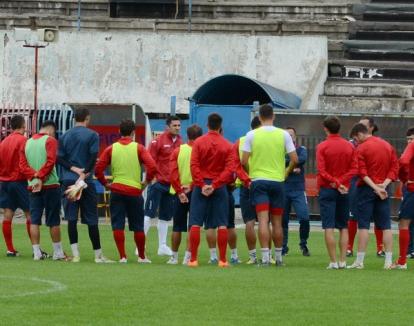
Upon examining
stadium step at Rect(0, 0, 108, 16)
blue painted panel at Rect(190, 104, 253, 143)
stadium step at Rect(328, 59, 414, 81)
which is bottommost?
blue painted panel at Rect(190, 104, 253, 143)

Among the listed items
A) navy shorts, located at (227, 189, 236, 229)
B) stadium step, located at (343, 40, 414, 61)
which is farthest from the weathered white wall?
navy shorts, located at (227, 189, 236, 229)

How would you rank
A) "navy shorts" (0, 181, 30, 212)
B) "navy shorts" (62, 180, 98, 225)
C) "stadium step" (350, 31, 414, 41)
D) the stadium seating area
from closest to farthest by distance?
"navy shorts" (62, 180, 98, 225) → "navy shorts" (0, 181, 30, 212) → the stadium seating area → "stadium step" (350, 31, 414, 41)

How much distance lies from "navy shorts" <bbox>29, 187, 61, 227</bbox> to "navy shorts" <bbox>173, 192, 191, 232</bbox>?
1.67 meters

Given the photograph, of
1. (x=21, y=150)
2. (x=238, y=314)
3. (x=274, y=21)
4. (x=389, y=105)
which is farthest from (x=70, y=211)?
(x=274, y=21)

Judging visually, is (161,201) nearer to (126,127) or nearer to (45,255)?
(45,255)

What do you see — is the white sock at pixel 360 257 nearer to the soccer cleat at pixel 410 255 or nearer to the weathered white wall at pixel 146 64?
the soccer cleat at pixel 410 255

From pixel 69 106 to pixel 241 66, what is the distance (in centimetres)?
554

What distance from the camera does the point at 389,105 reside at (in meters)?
36.0

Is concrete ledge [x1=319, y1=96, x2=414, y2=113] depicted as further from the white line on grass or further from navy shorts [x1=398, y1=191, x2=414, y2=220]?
the white line on grass

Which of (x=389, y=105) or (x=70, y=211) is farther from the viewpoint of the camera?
(x=389, y=105)

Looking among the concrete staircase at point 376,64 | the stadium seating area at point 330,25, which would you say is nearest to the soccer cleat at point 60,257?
the concrete staircase at point 376,64

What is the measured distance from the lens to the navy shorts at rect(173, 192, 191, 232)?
818 inches

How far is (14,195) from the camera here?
72.7 feet

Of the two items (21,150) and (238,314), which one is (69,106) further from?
(238,314)
